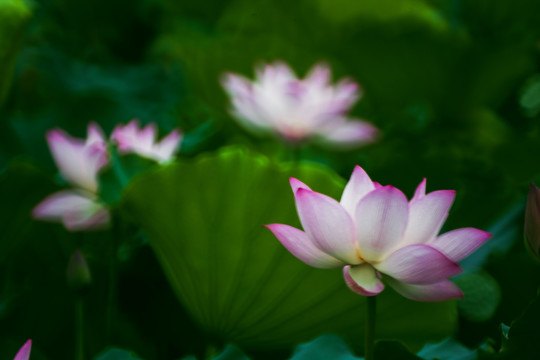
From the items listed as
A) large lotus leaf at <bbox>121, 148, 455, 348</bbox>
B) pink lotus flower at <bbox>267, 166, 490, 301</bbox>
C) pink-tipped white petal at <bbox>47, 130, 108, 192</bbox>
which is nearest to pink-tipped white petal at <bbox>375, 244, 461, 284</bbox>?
pink lotus flower at <bbox>267, 166, 490, 301</bbox>

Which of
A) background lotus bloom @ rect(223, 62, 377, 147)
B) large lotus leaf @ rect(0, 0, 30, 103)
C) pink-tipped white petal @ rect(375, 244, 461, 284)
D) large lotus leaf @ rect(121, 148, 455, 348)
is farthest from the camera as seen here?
background lotus bloom @ rect(223, 62, 377, 147)

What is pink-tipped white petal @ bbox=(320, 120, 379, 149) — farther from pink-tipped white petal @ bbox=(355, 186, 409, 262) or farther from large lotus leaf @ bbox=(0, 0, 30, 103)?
pink-tipped white petal @ bbox=(355, 186, 409, 262)

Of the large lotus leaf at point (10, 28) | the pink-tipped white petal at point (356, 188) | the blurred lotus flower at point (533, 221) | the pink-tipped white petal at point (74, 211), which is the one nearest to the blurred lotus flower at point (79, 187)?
the pink-tipped white petal at point (74, 211)

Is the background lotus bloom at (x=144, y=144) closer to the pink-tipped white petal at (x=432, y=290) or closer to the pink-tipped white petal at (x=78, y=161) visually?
the pink-tipped white petal at (x=78, y=161)

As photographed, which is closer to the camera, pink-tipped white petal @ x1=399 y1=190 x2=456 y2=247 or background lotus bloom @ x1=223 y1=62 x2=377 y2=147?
pink-tipped white petal @ x1=399 y1=190 x2=456 y2=247

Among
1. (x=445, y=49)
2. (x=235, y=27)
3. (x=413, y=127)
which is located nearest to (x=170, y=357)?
(x=413, y=127)

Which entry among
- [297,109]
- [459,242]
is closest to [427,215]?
[459,242]
